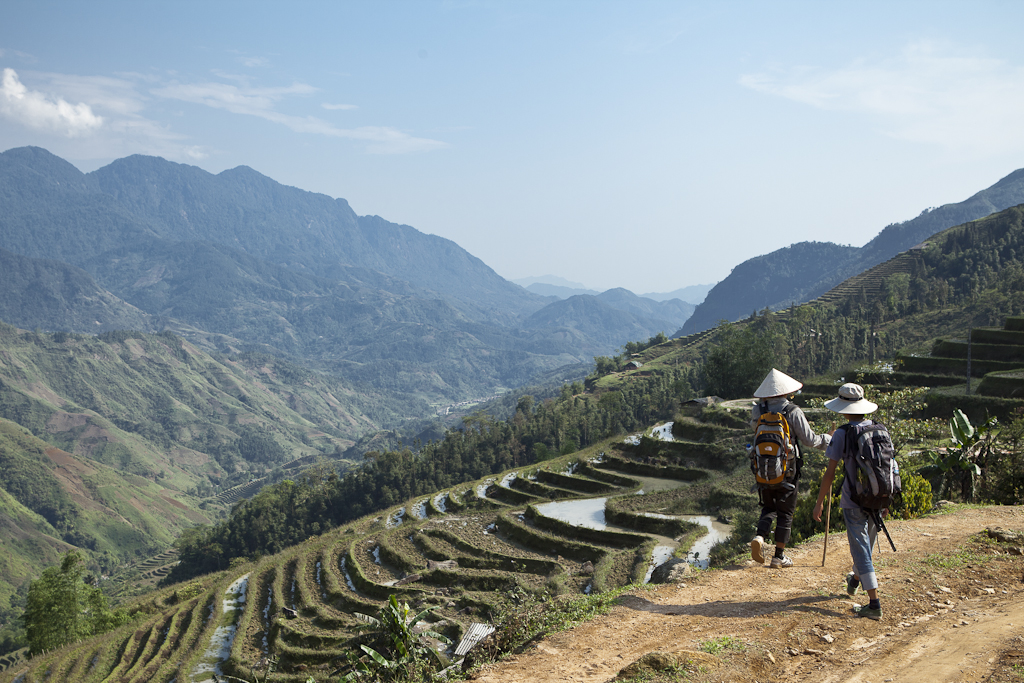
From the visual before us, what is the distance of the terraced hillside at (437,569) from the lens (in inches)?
1049

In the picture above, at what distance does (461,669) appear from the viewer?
8.34 m

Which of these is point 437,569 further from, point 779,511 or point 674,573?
point 779,511

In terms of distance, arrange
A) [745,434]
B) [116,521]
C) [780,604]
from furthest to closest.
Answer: [116,521] → [745,434] → [780,604]

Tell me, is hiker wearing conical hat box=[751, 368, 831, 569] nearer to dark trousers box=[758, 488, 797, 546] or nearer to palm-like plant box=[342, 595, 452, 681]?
dark trousers box=[758, 488, 797, 546]

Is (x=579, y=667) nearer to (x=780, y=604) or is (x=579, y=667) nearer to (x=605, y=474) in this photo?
(x=780, y=604)

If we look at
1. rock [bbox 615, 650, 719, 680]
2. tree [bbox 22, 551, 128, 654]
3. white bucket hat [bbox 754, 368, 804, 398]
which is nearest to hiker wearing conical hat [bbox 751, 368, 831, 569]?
white bucket hat [bbox 754, 368, 804, 398]

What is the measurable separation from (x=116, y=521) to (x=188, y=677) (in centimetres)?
15667

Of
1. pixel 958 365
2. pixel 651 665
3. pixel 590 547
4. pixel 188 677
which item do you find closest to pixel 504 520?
pixel 590 547

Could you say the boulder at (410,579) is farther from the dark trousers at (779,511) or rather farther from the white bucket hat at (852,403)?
the white bucket hat at (852,403)

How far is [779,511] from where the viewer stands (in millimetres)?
9180

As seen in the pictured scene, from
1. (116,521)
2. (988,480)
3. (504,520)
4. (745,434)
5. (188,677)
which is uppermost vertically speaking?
(988,480)

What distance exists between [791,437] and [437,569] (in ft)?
82.7

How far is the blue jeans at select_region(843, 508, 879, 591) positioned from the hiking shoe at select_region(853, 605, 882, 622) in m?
0.25

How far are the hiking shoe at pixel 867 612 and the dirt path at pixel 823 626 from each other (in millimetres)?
67
